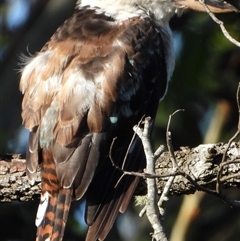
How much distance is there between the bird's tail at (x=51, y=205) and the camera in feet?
16.4

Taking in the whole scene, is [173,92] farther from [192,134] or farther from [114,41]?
[114,41]

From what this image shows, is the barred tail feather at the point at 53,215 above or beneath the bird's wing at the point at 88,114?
beneath

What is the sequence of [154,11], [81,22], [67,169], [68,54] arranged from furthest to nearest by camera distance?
[154,11] → [81,22] → [68,54] → [67,169]

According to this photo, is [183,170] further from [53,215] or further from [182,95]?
[182,95]

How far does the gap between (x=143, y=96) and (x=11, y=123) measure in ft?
3.74

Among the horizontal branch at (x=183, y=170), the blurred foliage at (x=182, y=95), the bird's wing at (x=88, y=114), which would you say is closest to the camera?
the horizontal branch at (x=183, y=170)

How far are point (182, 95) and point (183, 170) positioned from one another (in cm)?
169

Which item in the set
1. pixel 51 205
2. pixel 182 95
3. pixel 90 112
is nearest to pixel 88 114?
pixel 90 112

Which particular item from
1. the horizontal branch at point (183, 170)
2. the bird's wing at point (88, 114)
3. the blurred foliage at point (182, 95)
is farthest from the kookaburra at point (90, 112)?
the blurred foliage at point (182, 95)

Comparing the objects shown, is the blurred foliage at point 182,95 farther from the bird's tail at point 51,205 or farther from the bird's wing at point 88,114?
the bird's tail at point 51,205

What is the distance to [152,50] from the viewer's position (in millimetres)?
5516

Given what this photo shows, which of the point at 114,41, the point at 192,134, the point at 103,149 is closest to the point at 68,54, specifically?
the point at 114,41

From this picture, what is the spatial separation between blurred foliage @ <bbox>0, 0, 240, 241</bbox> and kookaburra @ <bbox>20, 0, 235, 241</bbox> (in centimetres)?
69

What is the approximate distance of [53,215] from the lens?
16.6 ft
